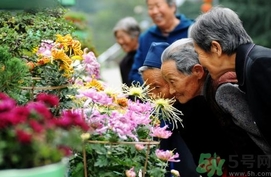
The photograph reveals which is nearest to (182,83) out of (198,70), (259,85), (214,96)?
(198,70)

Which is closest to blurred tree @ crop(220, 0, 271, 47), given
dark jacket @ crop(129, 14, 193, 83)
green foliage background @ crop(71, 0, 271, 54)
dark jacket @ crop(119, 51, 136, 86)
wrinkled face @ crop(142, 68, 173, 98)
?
green foliage background @ crop(71, 0, 271, 54)

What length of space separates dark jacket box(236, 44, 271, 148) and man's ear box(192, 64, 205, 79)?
0.55 metres

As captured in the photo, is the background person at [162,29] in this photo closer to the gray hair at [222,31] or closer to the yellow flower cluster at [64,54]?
the gray hair at [222,31]

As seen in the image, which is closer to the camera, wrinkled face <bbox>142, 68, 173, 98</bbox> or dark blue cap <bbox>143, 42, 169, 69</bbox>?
wrinkled face <bbox>142, 68, 173, 98</bbox>

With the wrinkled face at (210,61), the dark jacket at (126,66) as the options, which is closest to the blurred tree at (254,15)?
the dark jacket at (126,66)

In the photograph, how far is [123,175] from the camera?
2865 millimetres

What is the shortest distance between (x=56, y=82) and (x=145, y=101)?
0.52 meters

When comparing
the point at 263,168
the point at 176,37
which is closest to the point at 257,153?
the point at 263,168

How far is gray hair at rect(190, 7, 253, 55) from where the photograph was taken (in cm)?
327

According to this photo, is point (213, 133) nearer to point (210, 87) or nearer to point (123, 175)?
point (210, 87)

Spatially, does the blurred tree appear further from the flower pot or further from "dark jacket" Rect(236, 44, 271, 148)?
the flower pot

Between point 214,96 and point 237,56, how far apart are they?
385mm

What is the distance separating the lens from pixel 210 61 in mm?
3334

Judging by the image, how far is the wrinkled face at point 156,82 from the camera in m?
3.89
